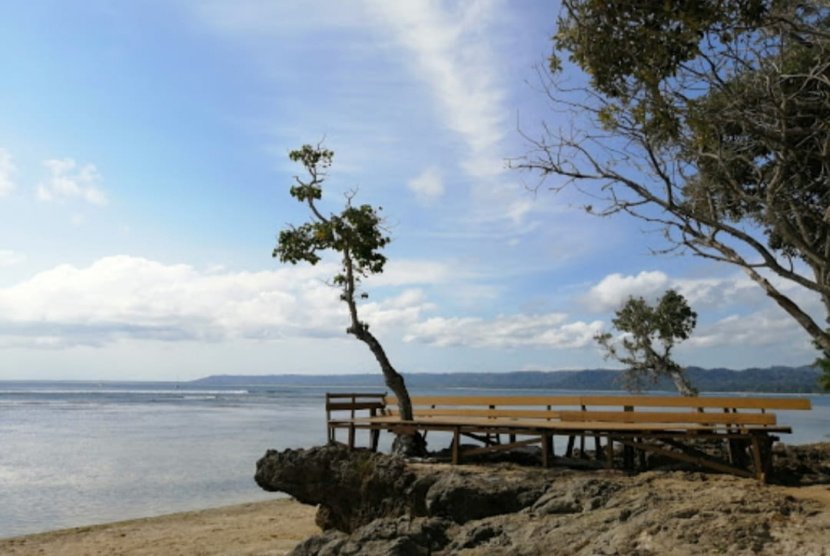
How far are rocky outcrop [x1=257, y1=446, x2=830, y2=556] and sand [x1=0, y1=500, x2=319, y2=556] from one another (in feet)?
6.70

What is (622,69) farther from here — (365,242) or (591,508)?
(365,242)

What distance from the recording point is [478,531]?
9.49 m

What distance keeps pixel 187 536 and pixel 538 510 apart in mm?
10041

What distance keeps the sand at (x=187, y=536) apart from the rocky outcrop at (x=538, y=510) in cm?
204

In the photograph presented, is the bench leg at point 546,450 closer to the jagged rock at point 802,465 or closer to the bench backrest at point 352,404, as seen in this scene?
the jagged rock at point 802,465

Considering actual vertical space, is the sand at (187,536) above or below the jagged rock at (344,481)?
below

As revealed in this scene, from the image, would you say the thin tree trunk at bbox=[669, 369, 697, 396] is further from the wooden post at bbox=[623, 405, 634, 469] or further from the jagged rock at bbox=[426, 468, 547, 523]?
the jagged rock at bbox=[426, 468, 547, 523]

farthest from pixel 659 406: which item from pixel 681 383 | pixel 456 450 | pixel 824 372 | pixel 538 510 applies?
pixel 824 372

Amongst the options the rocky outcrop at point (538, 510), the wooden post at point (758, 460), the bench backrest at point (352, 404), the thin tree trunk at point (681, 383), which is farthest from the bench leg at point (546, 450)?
the thin tree trunk at point (681, 383)

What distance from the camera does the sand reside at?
15.6 m

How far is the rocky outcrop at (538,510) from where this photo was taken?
25.7ft

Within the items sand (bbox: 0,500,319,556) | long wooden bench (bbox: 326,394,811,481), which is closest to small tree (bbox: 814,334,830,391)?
long wooden bench (bbox: 326,394,811,481)

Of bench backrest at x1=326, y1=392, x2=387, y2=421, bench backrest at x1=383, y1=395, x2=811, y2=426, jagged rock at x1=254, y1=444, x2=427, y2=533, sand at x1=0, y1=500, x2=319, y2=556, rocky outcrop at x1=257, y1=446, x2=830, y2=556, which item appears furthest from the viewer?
bench backrest at x1=326, y1=392, x2=387, y2=421

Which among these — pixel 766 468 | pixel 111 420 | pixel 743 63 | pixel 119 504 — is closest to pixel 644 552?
pixel 766 468
